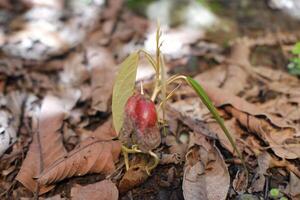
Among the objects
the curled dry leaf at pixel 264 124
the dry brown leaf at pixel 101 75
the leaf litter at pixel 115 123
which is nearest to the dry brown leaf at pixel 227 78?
the leaf litter at pixel 115 123

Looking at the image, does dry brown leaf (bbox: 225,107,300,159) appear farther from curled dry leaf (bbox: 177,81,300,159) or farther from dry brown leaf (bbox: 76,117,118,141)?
dry brown leaf (bbox: 76,117,118,141)

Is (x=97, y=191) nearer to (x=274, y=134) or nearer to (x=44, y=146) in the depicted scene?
(x=44, y=146)

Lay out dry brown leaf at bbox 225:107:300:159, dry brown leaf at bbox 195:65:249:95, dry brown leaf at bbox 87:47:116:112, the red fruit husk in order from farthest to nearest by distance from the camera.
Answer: dry brown leaf at bbox 195:65:249:95 < dry brown leaf at bbox 87:47:116:112 < dry brown leaf at bbox 225:107:300:159 < the red fruit husk

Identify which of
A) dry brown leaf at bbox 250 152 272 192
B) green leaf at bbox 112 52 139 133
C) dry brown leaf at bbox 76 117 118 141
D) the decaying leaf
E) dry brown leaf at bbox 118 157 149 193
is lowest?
dry brown leaf at bbox 250 152 272 192

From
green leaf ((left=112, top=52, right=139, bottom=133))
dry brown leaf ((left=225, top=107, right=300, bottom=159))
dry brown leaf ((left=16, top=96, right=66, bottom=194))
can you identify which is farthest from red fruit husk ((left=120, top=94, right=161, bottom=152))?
dry brown leaf ((left=225, top=107, right=300, bottom=159))

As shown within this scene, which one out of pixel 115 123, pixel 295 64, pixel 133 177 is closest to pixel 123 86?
pixel 115 123

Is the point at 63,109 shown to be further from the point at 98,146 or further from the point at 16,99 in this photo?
the point at 98,146

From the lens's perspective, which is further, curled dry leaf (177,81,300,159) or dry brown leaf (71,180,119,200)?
curled dry leaf (177,81,300,159)
